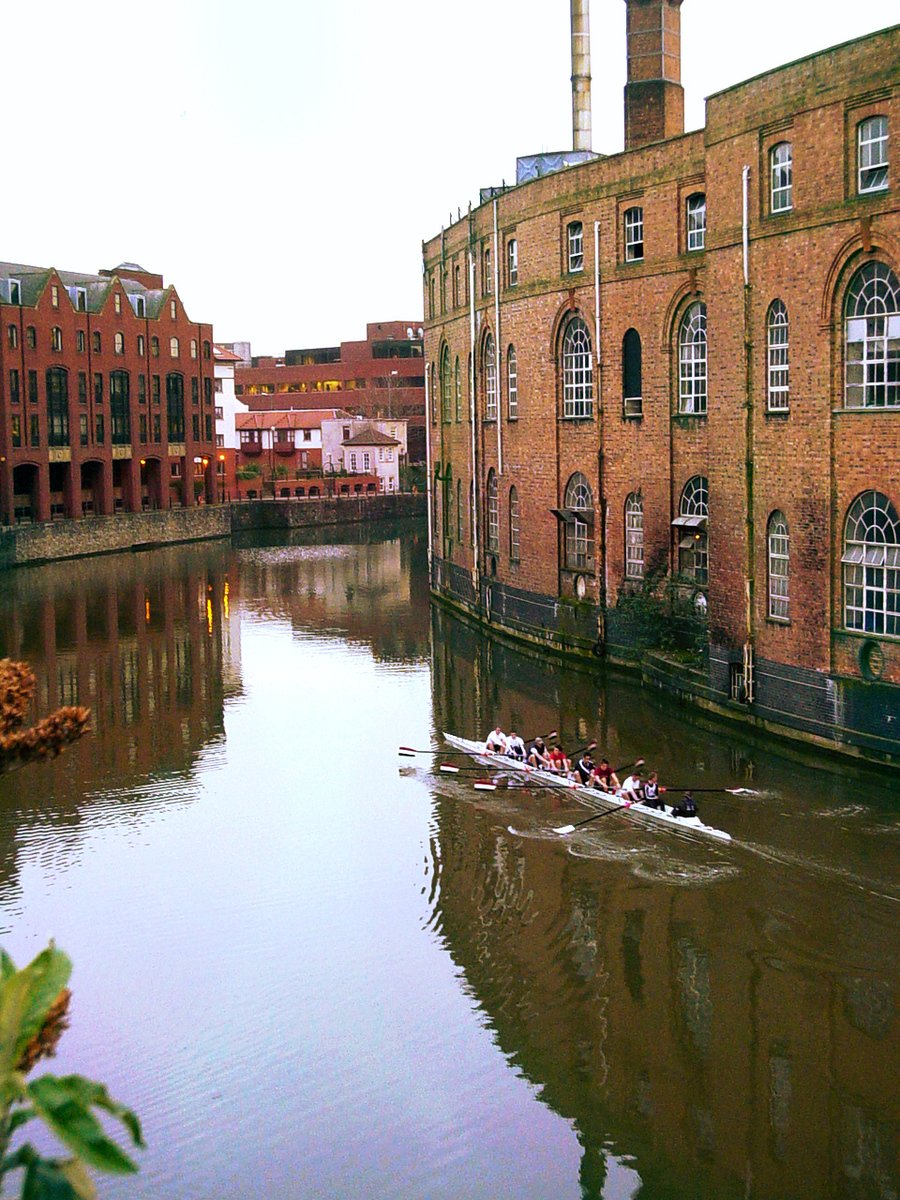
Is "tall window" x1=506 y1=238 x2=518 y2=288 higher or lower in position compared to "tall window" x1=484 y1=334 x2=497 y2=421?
higher

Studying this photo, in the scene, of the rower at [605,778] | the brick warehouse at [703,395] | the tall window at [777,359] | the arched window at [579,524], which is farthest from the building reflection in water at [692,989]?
the arched window at [579,524]

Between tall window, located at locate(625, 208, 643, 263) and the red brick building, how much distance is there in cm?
8106

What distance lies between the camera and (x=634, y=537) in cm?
3906

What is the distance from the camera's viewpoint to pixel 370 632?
4966 centimetres

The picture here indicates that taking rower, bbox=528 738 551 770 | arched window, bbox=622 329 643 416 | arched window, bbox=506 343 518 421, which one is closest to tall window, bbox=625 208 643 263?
arched window, bbox=622 329 643 416

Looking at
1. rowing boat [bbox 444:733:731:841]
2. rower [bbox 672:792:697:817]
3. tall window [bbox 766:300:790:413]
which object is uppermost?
tall window [bbox 766:300:790:413]

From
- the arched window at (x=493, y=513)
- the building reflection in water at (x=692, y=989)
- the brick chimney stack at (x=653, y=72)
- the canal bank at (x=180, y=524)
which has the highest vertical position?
the brick chimney stack at (x=653, y=72)

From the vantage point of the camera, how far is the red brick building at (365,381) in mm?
125312

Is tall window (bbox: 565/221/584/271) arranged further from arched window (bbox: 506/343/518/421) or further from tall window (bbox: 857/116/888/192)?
tall window (bbox: 857/116/888/192)

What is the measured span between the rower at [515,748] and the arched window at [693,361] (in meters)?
11.0

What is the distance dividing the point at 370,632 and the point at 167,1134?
115 ft

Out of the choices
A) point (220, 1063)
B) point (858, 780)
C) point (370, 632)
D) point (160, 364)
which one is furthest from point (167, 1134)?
point (160, 364)

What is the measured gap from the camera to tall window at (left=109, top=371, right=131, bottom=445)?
82.6 meters

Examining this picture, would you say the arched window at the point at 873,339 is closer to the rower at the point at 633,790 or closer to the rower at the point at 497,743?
the rower at the point at 633,790
